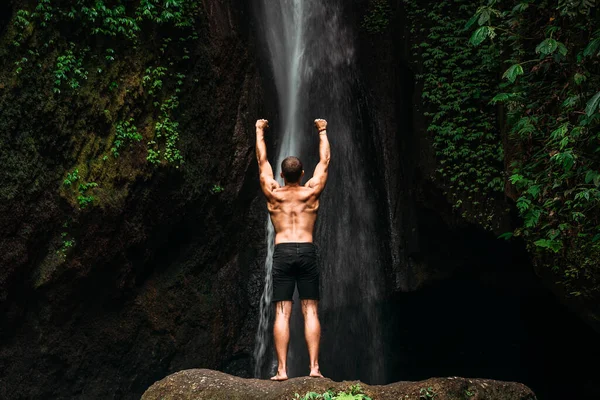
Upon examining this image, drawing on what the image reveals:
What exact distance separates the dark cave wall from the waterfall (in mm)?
1145

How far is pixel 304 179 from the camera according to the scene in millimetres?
11969

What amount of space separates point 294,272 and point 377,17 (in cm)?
790

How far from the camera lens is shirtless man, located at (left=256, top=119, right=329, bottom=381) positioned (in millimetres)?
5434

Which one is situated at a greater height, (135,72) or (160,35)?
(160,35)

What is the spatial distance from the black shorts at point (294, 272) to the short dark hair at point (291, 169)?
2.18 ft

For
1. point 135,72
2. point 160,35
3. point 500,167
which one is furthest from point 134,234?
point 500,167

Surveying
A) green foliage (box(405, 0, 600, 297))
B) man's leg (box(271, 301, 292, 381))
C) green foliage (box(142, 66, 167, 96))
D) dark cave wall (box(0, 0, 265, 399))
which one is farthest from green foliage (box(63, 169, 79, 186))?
green foliage (box(405, 0, 600, 297))

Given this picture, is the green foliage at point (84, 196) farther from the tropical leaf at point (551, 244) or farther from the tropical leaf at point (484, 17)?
the tropical leaf at point (551, 244)

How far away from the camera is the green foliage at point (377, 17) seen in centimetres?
1175

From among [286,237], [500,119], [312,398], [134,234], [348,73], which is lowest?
[312,398]

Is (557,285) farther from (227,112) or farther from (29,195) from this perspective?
(29,195)

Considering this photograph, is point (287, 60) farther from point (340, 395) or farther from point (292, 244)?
point (340, 395)

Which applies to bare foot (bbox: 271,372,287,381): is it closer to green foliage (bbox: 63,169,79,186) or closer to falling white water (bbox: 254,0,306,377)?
green foliage (bbox: 63,169,79,186)

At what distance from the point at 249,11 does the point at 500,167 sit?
574cm
